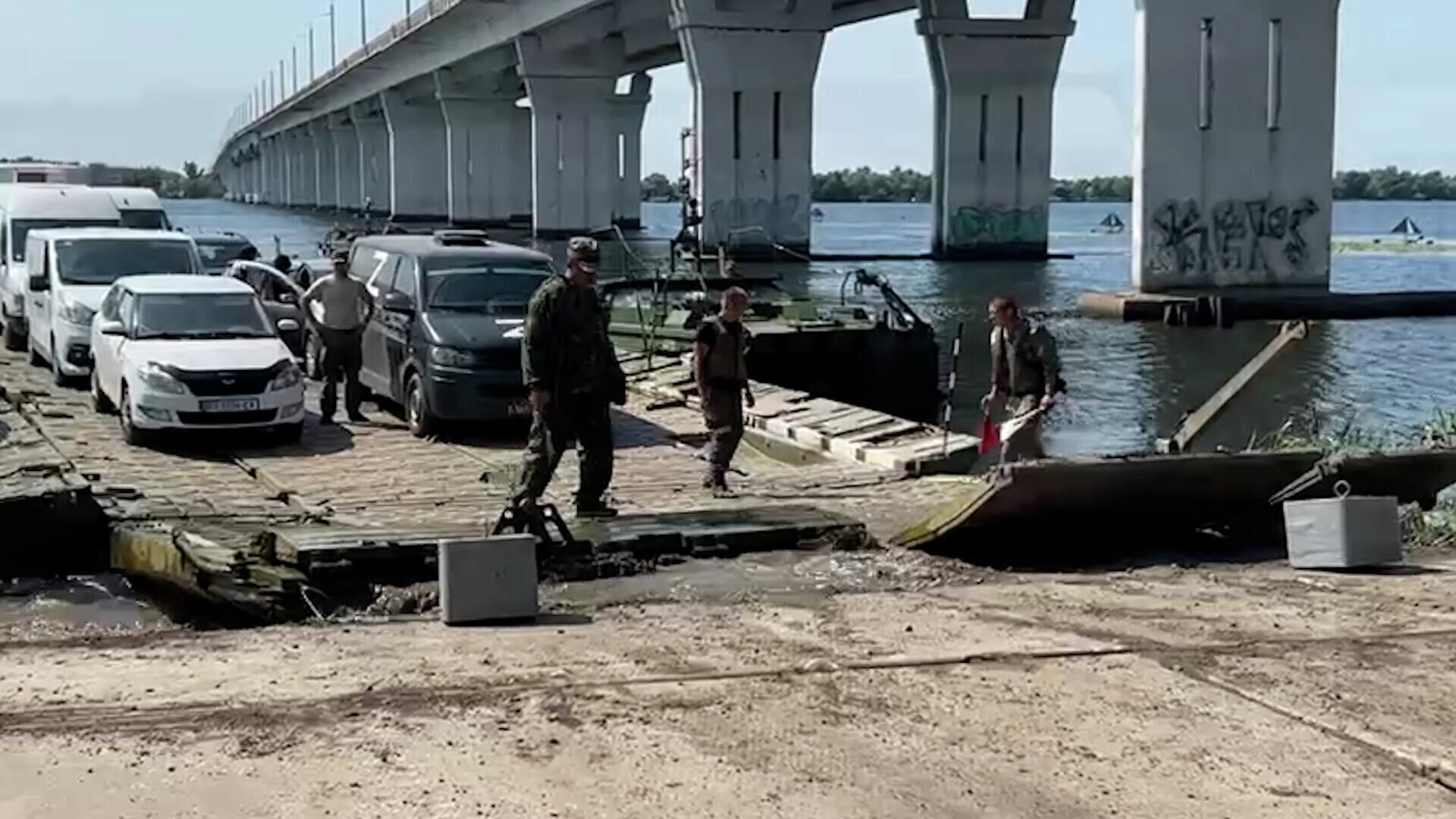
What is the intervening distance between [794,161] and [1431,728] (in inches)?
2330

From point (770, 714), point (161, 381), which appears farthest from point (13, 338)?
point (770, 714)

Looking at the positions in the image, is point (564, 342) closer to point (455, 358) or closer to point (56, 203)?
point (455, 358)

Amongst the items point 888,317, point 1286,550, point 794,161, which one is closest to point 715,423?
point 1286,550

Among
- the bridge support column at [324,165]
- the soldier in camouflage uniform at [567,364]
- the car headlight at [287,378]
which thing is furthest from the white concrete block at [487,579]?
the bridge support column at [324,165]

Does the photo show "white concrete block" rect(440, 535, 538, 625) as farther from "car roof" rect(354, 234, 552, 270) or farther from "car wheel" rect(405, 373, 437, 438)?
"car roof" rect(354, 234, 552, 270)

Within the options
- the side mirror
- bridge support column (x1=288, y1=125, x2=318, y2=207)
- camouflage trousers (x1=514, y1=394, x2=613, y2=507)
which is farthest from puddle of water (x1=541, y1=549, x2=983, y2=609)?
bridge support column (x1=288, y1=125, x2=318, y2=207)

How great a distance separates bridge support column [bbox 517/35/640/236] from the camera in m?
81.6

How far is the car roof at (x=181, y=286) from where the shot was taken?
1739 cm

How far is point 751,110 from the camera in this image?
63.5 m

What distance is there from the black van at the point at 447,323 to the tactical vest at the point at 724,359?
3331 mm

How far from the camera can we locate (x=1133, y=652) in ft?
26.8

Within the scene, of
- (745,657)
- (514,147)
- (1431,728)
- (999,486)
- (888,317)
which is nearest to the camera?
(1431,728)

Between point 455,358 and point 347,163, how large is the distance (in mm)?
129224

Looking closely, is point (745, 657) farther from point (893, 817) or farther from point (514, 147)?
point (514, 147)
